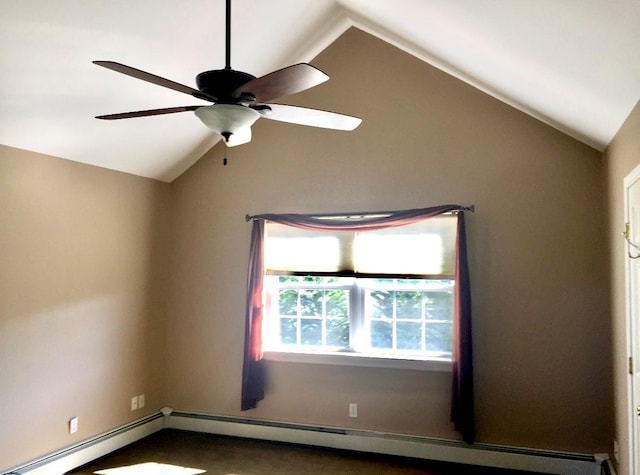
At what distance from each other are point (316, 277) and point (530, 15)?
272 centimetres

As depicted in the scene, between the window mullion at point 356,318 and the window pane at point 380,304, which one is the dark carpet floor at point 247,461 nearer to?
the window mullion at point 356,318

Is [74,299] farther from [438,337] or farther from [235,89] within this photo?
[438,337]

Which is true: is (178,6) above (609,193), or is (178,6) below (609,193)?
above

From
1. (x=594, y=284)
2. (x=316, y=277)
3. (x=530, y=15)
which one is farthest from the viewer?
(x=316, y=277)

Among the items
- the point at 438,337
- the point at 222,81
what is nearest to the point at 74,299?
the point at 222,81

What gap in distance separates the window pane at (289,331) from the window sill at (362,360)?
14cm

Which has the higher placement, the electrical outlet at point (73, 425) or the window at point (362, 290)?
the window at point (362, 290)

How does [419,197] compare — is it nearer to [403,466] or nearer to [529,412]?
[529,412]

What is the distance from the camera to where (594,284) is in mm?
3434

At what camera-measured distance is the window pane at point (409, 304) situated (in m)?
3.91

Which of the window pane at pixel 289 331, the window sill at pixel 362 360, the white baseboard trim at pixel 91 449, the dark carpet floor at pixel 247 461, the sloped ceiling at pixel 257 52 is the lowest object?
the dark carpet floor at pixel 247 461

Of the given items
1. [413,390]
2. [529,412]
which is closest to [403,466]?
[413,390]

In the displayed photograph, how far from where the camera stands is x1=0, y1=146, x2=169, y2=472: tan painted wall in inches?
125

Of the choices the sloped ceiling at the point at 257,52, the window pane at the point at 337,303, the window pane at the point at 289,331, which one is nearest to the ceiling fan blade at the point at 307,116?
the sloped ceiling at the point at 257,52
